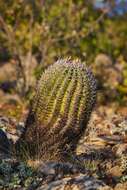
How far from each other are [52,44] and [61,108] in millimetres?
7699

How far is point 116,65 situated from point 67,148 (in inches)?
367

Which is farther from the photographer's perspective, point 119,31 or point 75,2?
point 119,31

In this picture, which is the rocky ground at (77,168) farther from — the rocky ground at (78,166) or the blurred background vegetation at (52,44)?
the blurred background vegetation at (52,44)

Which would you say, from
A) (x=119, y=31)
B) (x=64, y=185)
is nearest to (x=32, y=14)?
(x=119, y=31)

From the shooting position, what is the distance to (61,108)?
18.6 feet

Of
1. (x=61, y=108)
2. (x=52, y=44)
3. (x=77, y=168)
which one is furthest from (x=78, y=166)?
(x=52, y=44)

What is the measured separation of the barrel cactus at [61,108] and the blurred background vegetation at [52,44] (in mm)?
5949

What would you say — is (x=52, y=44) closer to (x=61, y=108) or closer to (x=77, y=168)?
(x=61, y=108)

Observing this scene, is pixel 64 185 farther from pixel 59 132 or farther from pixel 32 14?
pixel 32 14

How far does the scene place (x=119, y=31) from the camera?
641 inches

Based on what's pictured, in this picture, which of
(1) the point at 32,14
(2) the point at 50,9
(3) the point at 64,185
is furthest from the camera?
(2) the point at 50,9

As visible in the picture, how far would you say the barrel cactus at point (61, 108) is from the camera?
5645 millimetres

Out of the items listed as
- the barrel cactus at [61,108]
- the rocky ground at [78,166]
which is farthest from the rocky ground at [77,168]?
the barrel cactus at [61,108]

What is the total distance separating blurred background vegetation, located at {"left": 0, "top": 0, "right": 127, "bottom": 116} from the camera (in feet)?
40.9
